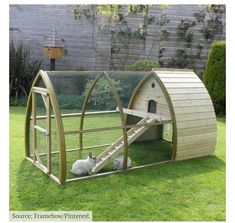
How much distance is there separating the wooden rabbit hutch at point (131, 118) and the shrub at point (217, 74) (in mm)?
3936

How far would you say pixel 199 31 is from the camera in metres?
12.3

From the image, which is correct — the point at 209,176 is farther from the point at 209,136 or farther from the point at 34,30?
the point at 34,30

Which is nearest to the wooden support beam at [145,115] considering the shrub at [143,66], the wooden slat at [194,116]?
the wooden slat at [194,116]

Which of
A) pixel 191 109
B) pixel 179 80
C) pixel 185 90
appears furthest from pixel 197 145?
pixel 179 80

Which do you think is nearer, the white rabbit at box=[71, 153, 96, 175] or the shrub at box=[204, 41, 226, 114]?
the white rabbit at box=[71, 153, 96, 175]

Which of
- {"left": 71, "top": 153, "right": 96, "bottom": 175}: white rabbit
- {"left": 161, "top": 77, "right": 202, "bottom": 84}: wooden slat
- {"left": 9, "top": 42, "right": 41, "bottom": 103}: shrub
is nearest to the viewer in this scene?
{"left": 71, "top": 153, "right": 96, "bottom": 175}: white rabbit

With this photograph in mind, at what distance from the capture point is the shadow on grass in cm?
422

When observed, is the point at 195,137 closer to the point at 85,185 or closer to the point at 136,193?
the point at 136,193

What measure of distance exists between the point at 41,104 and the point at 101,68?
7069 millimetres

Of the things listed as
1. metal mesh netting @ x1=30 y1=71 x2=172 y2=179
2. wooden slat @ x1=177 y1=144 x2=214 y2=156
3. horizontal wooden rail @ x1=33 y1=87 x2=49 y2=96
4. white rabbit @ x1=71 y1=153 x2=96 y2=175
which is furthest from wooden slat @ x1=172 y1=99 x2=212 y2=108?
horizontal wooden rail @ x1=33 y1=87 x2=49 y2=96

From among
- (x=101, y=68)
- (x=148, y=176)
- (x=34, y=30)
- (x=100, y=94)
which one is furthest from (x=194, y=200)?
A: (x=34, y=30)

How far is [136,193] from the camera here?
14.9 ft

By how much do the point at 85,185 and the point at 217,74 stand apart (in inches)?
280

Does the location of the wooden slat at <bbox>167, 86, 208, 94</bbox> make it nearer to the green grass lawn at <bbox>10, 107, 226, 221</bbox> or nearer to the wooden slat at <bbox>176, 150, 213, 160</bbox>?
the wooden slat at <bbox>176, 150, 213, 160</bbox>
